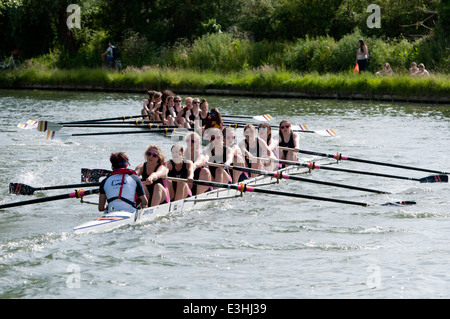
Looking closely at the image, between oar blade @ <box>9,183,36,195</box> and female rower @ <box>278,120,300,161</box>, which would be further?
female rower @ <box>278,120,300,161</box>

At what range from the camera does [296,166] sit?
15859 millimetres

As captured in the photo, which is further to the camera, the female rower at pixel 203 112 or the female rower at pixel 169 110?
the female rower at pixel 169 110

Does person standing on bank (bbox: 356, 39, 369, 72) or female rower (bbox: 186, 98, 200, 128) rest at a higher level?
person standing on bank (bbox: 356, 39, 369, 72)

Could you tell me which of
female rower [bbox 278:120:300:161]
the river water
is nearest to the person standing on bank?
the river water

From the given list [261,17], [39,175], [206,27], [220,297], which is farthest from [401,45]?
[220,297]

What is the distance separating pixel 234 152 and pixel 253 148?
836 mm

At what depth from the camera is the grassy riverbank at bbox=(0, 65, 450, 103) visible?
29500 millimetres

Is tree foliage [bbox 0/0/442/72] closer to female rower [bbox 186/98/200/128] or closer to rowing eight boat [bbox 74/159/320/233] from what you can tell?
female rower [bbox 186/98/200/128]

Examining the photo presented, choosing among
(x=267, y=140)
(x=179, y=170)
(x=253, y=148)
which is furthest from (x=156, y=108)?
(x=179, y=170)

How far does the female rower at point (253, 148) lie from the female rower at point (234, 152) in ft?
1.17

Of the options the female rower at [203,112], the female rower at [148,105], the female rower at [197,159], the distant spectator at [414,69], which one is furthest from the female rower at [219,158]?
the distant spectator at [414,69]

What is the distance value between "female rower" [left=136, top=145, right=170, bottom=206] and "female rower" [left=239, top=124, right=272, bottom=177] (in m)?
3.09

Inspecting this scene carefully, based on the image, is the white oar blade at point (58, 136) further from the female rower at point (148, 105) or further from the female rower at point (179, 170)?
the female rower at point (179, 170)

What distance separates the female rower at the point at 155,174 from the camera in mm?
11305
